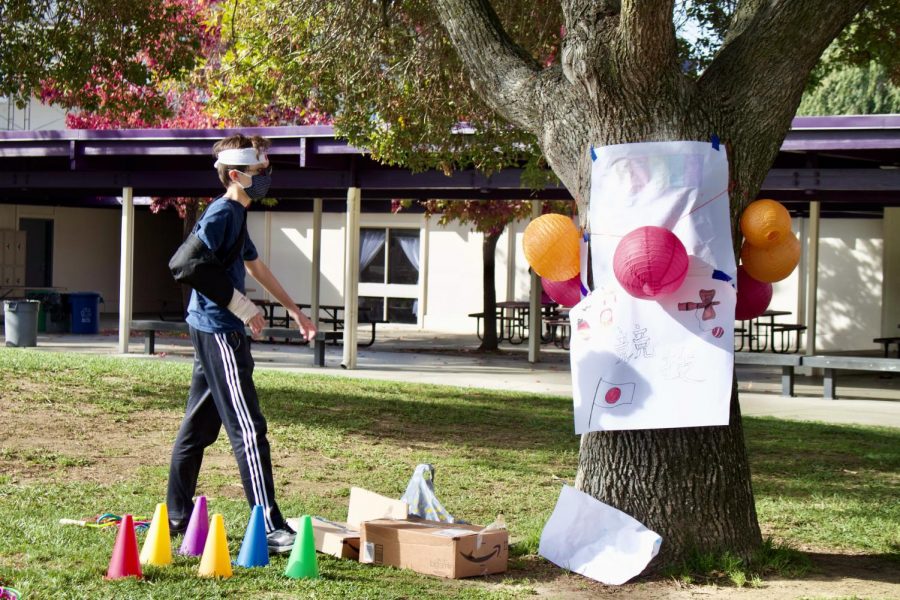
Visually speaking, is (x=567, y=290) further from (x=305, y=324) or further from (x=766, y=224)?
(x=305, y=324)

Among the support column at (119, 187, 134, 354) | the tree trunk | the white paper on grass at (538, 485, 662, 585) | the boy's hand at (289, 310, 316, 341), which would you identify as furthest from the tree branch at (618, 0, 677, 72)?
the tree trunk

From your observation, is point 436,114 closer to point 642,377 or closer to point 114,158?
point 642,377

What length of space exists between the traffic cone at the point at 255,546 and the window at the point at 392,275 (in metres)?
24.9

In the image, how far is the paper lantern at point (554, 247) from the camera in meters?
6.08

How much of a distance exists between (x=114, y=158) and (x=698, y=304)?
15.8 meters

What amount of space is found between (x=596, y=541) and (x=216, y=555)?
1906 mm

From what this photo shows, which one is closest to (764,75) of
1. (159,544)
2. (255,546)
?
(255,546)

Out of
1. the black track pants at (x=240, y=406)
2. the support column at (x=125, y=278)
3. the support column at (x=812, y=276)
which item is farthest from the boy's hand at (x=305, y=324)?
the support column at (x=125, y=278)

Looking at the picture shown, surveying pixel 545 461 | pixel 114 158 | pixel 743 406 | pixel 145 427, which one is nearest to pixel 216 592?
pixel 545 461

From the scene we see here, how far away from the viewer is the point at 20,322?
1917 cm

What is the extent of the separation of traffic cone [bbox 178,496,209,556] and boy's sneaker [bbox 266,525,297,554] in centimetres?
32

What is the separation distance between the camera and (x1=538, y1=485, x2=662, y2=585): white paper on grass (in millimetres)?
5551

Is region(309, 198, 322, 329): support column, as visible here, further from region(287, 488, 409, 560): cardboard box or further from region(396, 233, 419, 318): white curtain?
region(287, 488, 409, 560): cardboard box

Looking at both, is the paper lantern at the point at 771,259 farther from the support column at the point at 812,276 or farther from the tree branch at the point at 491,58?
the support column at the point at 812,276
